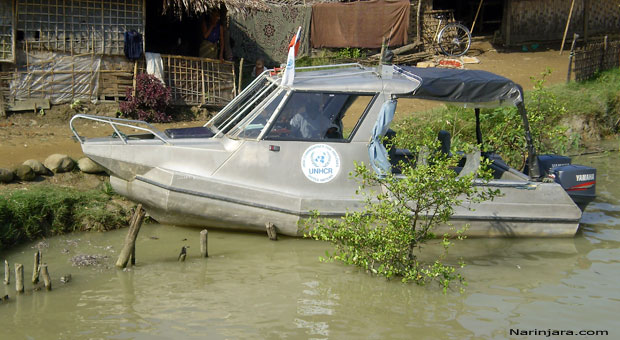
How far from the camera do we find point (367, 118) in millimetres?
Result: 7785

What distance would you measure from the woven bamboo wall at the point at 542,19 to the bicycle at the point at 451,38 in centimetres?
166

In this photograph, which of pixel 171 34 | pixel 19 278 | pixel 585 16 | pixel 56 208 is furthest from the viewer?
pixel 585 16

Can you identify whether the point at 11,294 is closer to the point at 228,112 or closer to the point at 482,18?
the point at 228,112

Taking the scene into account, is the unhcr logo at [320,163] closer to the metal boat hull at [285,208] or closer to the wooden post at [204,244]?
the metal boat hull at [285,208]

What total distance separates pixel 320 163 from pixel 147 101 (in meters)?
6.40

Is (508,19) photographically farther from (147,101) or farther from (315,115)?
(315,115)

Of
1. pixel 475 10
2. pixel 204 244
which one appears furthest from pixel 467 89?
pixel 475 10

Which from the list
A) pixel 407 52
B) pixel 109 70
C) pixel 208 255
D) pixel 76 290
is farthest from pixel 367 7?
pixel 76 290

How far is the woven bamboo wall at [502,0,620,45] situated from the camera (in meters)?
20.3

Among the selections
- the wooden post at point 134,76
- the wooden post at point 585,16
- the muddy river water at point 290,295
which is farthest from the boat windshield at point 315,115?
the wooden post at point 585,16

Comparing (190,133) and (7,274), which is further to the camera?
(190,133)

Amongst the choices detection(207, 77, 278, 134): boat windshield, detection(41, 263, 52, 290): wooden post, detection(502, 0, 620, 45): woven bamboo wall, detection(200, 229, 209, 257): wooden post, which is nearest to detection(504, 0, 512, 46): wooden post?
detection(502, 0, 620, 45): woven bamboo wall

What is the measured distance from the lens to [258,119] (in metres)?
7.80

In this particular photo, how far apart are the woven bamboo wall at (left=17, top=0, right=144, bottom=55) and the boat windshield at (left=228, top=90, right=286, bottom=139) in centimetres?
651
